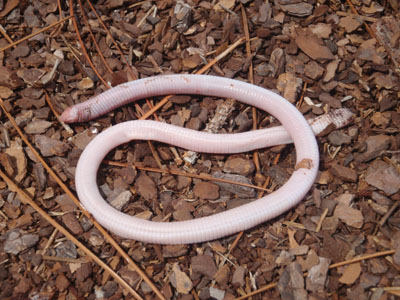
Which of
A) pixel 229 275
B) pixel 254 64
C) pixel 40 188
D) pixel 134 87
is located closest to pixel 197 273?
pixel 229 275

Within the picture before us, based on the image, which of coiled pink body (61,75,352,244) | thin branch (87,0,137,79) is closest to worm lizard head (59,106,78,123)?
coiled pink body (61,75,352,244)

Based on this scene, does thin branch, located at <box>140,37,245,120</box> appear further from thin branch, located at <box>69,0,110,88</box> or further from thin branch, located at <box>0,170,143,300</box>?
thin branch, located at <box>0,170,143,300</box>

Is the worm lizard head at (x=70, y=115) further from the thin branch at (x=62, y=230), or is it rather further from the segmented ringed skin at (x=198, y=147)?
the thin branch at (x=62, y=230)

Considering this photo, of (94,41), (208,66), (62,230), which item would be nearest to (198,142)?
(208,66)

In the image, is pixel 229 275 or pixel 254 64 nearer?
pixel 229 275

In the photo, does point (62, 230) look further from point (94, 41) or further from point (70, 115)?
point (94, 41)

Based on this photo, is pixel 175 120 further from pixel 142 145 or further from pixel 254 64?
pixel 254 64

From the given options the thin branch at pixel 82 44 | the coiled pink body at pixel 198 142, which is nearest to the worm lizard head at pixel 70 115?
the coiled pink body at pixel 198 142
